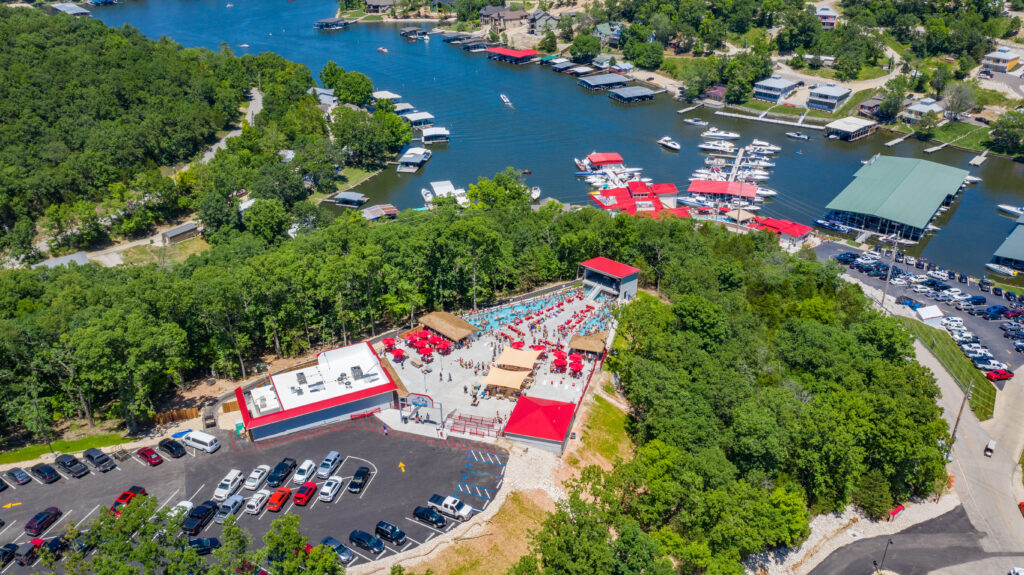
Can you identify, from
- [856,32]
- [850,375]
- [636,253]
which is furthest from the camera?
[856,32]

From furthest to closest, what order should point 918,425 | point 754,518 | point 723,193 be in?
point 723,193
point 918,425
point 754,518

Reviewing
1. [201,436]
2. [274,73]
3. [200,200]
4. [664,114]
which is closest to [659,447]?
[201,436]

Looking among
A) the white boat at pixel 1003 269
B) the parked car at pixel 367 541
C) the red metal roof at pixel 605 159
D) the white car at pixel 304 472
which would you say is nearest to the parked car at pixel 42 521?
the white car at pixel 304 472

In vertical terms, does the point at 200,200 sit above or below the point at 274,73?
below

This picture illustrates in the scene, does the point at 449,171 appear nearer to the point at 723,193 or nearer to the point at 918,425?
the point at 723,193

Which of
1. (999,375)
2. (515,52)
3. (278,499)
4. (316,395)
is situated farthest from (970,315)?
(515,52)

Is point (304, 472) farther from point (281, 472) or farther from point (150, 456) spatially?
point (150, 456)
